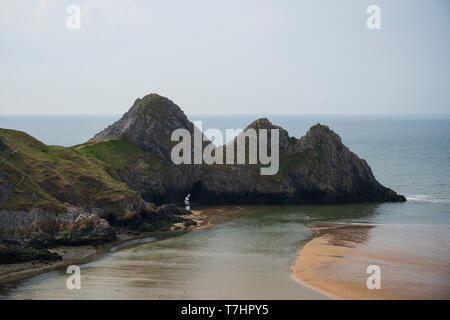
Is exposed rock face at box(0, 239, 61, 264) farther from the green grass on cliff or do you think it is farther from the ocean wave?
the ocean wave

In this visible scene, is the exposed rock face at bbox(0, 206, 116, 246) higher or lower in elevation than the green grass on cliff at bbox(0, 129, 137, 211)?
lower

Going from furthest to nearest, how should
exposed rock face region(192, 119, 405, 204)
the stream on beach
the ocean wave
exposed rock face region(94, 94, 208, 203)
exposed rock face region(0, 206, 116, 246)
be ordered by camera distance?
the ocean wave < exposed rock face region(192, 119, 405, 204) < exposed rock face region(94, 94, 208, 203) < exposed rock face region(0, 206, 116, 246) < the stream on beach

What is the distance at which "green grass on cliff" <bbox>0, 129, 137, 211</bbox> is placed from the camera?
5078cm

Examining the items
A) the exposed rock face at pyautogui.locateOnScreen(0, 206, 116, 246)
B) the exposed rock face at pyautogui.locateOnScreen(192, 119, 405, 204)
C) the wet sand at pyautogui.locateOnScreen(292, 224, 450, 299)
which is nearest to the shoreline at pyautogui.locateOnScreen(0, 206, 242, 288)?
the exposed rock face at pyautogui.locateOnScreen(0, 206, 116, 246)

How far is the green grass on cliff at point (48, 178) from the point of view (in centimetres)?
5078

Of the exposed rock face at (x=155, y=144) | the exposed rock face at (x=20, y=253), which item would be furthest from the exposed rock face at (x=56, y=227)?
the exposed rock face at (x=155, y=144)

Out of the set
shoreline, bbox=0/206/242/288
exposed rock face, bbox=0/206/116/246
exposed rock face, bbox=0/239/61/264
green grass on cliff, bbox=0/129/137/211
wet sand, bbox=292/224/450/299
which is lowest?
wet sand, bbox=292/224/450/299

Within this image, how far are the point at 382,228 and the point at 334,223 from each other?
573 cm

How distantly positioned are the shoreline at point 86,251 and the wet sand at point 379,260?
1362cm

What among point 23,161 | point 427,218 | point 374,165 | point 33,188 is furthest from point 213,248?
point 374,165

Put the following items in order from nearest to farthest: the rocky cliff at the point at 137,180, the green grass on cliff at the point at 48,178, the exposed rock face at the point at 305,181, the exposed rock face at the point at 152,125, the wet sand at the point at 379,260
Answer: the wet sand at the point at 379,260 < the rocky cliff at the point at 137,180 < the green grass on cliff at the point at 48,178 < the exposed rock face at the point at 305,181 < the exposed rock face at the point at 152,125

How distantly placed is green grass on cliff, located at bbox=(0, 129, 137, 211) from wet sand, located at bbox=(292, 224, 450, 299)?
22227 mm

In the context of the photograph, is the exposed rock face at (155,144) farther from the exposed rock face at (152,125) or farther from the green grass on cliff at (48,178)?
the green grass on cliff at (48,178)
